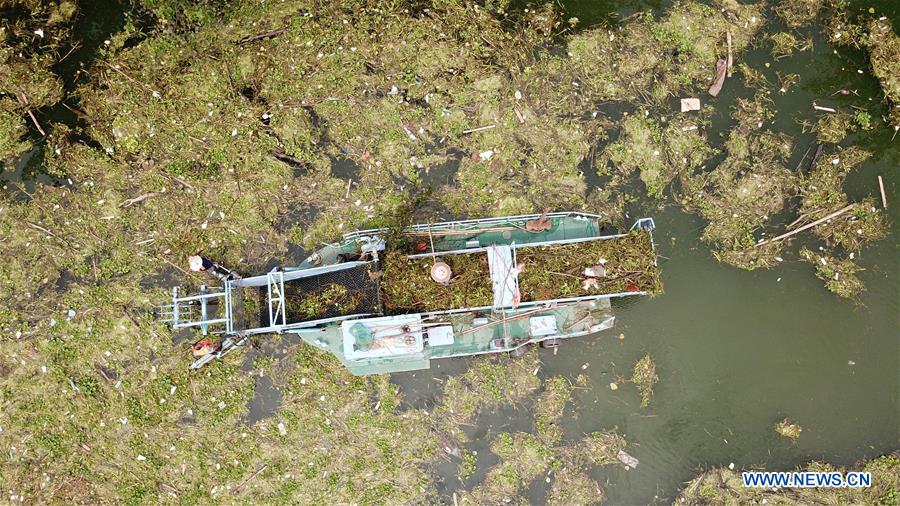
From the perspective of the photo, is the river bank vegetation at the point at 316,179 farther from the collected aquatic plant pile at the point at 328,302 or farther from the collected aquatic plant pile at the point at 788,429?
the collected aquatic plant pile at the point at 788,429

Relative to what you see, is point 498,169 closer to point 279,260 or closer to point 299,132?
point 299,132

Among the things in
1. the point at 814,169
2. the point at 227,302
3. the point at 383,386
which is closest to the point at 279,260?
the point at 227,302

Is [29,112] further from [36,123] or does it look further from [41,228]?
[41,228]

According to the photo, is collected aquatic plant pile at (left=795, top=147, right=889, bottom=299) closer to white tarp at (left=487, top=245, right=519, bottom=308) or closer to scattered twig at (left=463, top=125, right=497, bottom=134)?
white tarp at (left=487, top=245, right=519, bottom=308)

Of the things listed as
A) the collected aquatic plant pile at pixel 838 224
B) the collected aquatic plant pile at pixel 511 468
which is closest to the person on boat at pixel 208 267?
the collected aquatic plant pile at pixel 511 468

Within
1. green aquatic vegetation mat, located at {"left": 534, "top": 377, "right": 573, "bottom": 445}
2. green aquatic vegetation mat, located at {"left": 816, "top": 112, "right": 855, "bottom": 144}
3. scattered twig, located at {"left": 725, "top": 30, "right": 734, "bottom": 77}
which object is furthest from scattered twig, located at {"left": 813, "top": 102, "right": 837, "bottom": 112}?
green aquatic vegetation mat, located at {"left": 534, "top": 377, "right": 573, "bottom": 445}
